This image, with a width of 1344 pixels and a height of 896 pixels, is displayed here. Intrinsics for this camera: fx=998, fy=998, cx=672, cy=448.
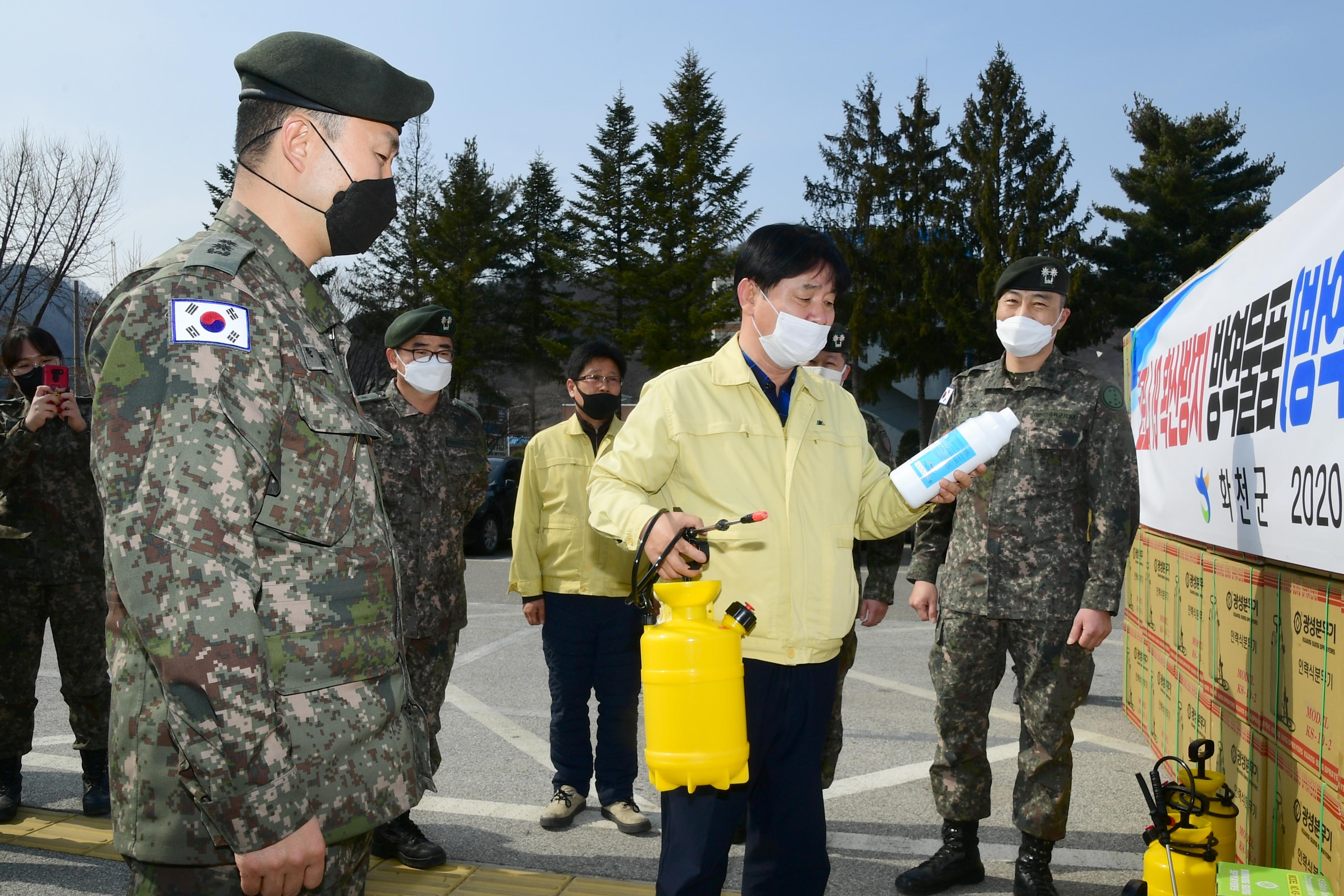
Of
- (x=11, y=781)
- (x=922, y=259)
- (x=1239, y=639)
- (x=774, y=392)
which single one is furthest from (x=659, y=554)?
(x=922, y=259)

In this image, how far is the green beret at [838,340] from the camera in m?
4.38

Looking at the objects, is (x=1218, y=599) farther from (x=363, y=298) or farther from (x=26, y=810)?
(x=363, y=298)

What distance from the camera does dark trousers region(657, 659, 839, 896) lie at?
8.75 feet

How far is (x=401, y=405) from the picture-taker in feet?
14.8

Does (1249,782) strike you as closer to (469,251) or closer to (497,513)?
(497,513)

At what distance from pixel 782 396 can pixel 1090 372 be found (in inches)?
67.6

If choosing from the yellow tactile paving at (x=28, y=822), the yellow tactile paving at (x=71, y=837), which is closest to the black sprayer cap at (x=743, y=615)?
the yellow tactile paving at (x=71, y=837)

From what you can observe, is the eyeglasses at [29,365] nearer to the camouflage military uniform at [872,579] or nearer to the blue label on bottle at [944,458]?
the camouflage military uniform at [872,579]

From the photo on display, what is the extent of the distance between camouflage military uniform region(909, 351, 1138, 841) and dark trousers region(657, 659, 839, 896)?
1393 millimetres

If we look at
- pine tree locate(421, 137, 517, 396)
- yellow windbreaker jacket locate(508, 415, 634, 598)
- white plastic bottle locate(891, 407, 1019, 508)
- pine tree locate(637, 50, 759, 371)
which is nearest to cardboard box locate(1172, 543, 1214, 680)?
white plastic bottle locate(891, 407, 1019, 508)

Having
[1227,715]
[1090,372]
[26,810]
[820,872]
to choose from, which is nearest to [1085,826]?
[1227,715]

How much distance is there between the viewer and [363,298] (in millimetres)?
46062

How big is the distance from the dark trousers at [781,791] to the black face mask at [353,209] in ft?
4.77

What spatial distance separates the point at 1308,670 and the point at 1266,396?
2.95 ft
